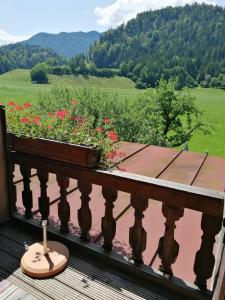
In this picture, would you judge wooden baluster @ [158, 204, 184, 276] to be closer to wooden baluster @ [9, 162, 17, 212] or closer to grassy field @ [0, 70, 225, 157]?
wooden baluster @ [9, 162, 17, 212]

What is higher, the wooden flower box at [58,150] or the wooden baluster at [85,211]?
the wooden flower box at [58,150]

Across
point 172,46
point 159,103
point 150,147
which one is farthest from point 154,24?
point 150,147

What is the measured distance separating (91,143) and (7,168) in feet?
3.40

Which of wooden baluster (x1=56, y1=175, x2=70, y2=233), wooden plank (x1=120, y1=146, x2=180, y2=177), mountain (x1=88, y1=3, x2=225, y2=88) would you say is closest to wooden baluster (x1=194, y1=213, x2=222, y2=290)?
wooden baluster (x1=56, y1=175, x2=70, y2=233)

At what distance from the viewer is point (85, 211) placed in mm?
2346

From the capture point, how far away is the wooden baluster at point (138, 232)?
2.04 m

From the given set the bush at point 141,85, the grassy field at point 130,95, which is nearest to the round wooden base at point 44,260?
the grassy field at point 130,95

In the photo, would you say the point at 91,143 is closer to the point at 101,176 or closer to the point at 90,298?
the point at 101,176

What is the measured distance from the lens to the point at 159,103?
18.2 m

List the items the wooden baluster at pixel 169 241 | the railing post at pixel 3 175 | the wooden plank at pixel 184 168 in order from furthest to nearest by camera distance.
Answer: the wooden plank at pixel 184 168
the railing post at pixel 3 175
the wooden baluster at pixel 169 241

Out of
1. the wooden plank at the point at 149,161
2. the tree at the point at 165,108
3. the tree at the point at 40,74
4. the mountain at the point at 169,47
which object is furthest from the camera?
the tree at the point at 40,74

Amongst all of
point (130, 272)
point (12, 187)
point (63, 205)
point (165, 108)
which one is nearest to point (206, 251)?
point (130, 272)

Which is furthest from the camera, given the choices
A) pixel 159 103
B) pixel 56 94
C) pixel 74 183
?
pixel 159 103

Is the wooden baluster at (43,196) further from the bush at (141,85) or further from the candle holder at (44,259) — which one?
the bush at (141,85)
